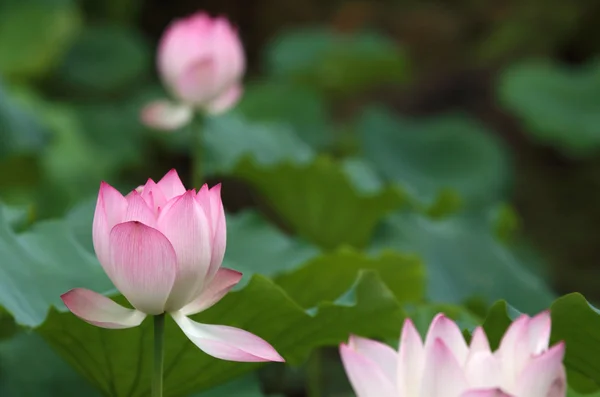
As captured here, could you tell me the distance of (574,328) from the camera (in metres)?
0.71

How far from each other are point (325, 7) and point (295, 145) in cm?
250

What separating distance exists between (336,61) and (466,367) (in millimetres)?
2537

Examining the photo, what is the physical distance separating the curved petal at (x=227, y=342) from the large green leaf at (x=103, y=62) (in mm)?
2763

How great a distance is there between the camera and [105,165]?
2.51 meters

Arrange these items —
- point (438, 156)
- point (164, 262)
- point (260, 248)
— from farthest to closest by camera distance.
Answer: point (438, 156) < point (260, 248) < point (164, 262)

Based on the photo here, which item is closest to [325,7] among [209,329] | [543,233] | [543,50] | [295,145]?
[543,50]

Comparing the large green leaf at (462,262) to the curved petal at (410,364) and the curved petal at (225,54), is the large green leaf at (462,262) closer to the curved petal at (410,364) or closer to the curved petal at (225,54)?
the curved petal at (225,54)

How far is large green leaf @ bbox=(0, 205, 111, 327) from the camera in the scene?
0.77 m

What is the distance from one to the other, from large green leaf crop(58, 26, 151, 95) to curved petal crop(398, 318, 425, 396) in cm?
287

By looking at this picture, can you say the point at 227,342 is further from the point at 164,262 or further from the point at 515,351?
the point at 515,351

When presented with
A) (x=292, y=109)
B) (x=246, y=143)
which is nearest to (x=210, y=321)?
(x=246, y=143)

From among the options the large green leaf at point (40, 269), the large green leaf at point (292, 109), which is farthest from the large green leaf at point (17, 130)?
the large green leaf at point (292, 109)

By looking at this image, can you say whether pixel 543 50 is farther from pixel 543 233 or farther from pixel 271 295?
pixel 271 295

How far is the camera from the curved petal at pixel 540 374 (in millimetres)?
475
